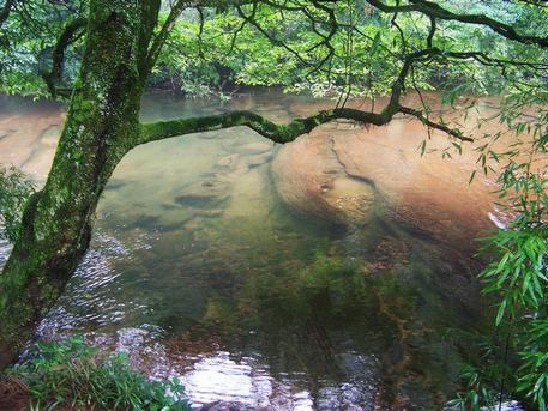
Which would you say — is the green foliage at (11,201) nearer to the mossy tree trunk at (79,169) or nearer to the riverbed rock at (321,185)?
the mossy tree trunk at (79,169)

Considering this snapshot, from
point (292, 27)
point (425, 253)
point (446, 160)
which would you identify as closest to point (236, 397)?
point (425, 253)

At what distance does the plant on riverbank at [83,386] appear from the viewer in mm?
3480

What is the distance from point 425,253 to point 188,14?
1317 centimetres

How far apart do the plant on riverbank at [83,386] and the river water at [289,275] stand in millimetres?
1019

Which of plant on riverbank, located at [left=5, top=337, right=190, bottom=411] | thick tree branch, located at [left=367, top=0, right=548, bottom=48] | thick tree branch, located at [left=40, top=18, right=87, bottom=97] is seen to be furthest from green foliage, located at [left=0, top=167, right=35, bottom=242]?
thick tree branch, located at [left=367, top=0, right=548, bottom=48]

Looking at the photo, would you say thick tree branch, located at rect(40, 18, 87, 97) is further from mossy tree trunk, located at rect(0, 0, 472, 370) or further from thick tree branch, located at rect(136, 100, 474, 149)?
thick tree branch, located at rect(136, 100, 474, 149)

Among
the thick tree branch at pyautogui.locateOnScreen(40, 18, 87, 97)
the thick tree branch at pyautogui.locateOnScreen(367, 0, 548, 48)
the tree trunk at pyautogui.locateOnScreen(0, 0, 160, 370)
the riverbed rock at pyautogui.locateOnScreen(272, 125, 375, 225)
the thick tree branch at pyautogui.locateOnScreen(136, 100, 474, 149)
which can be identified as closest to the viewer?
the tree trunk at pyautogui.locateOnScreen(0, 0, 160, 370)

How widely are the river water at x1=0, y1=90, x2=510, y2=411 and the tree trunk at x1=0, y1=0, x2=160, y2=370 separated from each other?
217cm

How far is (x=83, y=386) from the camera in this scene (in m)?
3.61

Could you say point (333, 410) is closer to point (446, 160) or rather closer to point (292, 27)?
point (446, 160)

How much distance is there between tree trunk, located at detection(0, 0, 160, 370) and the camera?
279 cm

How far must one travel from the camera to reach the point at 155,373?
16.8ft

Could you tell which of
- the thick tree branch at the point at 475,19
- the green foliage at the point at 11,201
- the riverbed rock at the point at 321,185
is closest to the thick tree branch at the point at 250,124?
the thick tree branch at the point at 475,19

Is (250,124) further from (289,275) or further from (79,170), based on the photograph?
(289,275)
